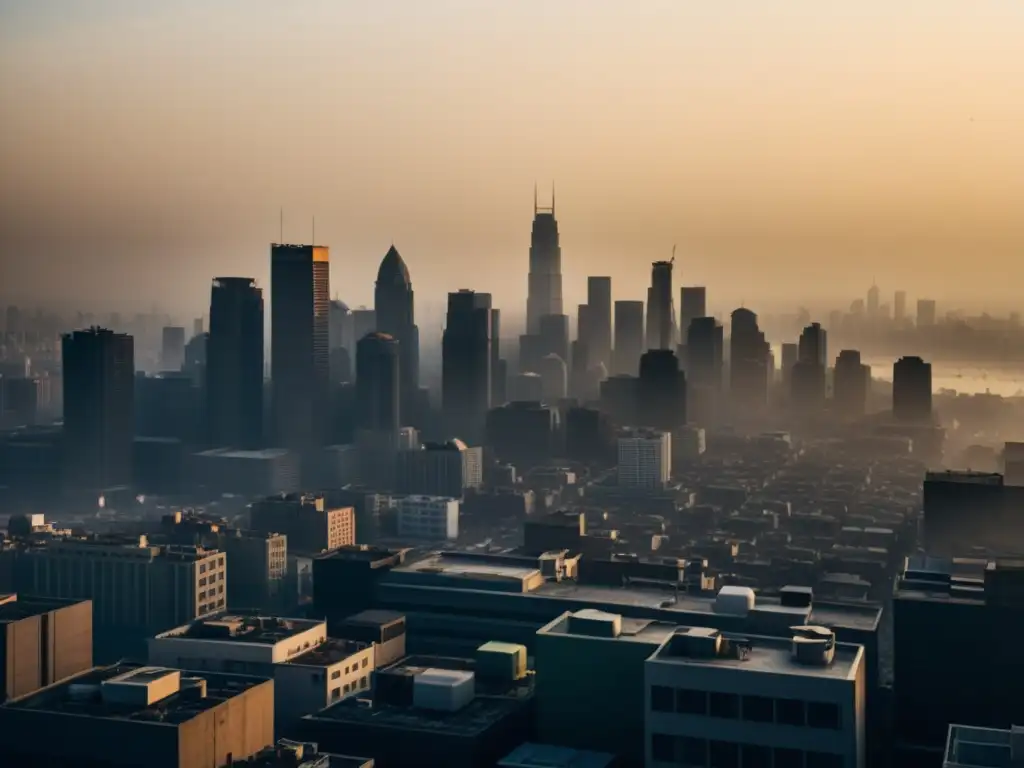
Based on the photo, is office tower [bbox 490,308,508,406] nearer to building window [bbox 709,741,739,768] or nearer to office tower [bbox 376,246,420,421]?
office tower [bbox 376,246,420,421]

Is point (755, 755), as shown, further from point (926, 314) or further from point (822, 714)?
point (926, 314)

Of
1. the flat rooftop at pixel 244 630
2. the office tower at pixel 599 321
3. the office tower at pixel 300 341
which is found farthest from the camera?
the office tower at pixel 599 321

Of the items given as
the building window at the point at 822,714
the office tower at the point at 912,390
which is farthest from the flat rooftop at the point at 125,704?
the office tower at the point at 912,390

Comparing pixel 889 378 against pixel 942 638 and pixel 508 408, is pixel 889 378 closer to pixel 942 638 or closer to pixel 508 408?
pixel 508 408

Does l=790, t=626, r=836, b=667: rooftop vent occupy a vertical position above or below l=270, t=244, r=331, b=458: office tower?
below

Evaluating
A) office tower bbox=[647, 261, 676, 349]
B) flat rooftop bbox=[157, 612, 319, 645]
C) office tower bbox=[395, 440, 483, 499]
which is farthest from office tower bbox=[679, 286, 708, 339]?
flat rooftop bbox=[157, 612, 319, 645]

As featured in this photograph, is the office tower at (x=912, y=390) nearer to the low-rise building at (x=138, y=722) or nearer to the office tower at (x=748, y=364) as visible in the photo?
the office tower at (x=748, y=364)
